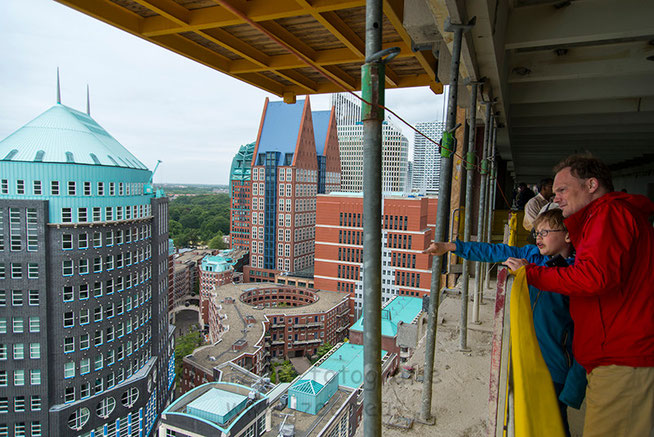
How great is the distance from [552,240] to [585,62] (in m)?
3.87

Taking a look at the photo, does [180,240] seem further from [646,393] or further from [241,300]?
[646,393]

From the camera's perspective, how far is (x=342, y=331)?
34969 mm

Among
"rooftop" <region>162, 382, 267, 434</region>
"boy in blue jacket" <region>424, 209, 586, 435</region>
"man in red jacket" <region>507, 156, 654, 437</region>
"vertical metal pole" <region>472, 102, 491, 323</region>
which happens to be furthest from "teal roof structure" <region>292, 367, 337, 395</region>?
"man in red jacket" <region>507, 156, 654, 437</region>

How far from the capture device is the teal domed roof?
1458 cm

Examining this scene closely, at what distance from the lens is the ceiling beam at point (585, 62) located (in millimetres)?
4414

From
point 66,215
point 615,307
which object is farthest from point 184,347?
point 615,307

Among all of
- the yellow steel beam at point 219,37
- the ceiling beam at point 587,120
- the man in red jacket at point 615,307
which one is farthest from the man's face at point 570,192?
the ceiling beam at point 587,120

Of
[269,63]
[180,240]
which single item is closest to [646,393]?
[269,63]

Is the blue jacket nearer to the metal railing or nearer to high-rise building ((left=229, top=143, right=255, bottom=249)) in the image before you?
the metal railing

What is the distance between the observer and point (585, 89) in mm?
5648

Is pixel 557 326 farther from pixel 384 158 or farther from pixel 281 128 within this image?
pixel 384 158

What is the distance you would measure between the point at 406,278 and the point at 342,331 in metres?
7.41

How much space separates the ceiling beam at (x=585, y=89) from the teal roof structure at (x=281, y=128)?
127 ft

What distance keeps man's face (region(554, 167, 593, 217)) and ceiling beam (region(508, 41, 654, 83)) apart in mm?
3619
